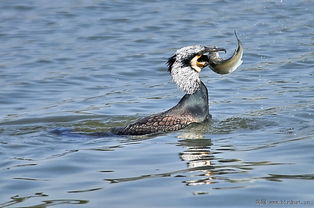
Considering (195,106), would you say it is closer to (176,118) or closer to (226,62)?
(176,118)

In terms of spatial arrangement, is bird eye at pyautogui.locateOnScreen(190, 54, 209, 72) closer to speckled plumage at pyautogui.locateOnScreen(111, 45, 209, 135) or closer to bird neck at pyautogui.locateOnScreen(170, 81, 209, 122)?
speckled plumage at pyautogui.locateOnScreen(111, 45, 209, 135)

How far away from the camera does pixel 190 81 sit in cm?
995

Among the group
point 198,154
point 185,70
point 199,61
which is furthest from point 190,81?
point 198,154

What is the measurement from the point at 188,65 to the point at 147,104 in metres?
1.72

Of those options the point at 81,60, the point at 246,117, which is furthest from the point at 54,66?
the point at 246,117

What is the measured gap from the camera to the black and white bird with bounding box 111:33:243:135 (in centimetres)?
973

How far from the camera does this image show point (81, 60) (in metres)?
14.7

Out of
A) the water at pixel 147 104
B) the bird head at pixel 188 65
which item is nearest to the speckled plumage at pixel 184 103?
the bird head at pixel 188 65

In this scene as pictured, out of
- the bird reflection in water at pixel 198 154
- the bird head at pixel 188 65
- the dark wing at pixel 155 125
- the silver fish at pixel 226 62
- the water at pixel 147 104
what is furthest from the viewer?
the bird head at pixel 188 65

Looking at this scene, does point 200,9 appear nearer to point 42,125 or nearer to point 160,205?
point 42,125

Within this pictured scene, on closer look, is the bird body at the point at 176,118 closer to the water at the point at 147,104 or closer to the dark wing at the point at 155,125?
the dark wing at the point at 155,125

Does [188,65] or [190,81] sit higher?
[188,65]

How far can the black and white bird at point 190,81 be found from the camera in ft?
31.9

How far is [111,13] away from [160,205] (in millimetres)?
11753
